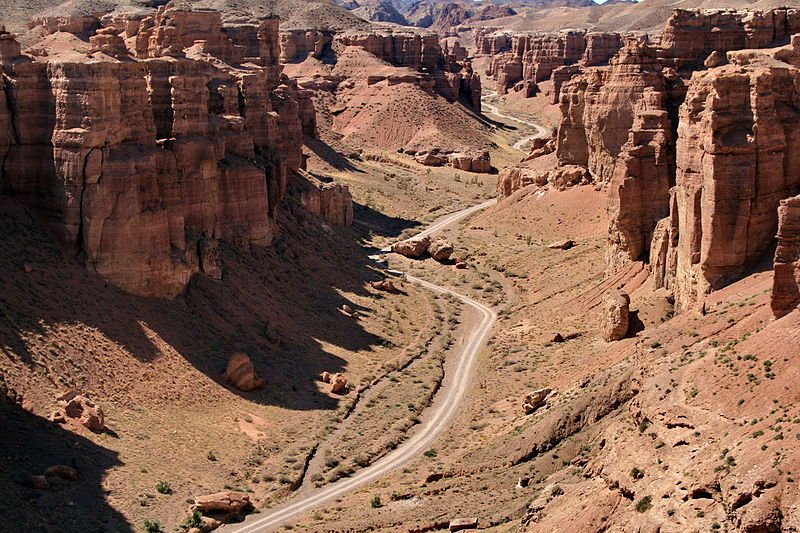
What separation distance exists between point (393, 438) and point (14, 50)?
22236 mm

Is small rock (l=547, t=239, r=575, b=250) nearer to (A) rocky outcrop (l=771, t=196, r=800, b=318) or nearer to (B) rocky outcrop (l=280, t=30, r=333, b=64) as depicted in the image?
(A) rocky outcrop (l=771, t=196, r=800, b=318)

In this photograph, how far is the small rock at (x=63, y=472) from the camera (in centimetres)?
4188

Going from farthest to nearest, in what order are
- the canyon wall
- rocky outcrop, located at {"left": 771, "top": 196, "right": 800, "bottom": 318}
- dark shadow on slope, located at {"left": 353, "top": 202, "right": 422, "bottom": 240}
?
1. dark shadow on slope, located at {"left": 353, "top": 202, "right": 422, "bottom": 240}
2. the canyon wall
3. rocky outcrop, located at {"left": 771, "top": 196, "right": 800, "bottom": 318}

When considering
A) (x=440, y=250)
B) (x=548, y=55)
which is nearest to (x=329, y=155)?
(x=440, y=250)

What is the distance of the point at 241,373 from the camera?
53625mm

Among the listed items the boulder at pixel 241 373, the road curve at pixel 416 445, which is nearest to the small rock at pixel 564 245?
the road curve at pixel 416 445

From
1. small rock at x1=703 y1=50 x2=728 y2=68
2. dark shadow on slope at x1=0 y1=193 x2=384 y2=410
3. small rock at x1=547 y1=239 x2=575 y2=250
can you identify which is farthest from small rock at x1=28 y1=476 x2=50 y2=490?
small rock at x1=547 y1=239 x2=575 y2=250

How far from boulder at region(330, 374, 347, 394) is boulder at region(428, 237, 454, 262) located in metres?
27.0

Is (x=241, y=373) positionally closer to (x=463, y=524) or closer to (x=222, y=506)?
(x=222, y=506)

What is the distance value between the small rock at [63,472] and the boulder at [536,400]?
688 inches

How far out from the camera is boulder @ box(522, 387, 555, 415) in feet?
164

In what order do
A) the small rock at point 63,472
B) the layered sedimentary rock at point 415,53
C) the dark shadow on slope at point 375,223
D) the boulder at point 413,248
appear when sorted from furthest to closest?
the layered sedimentary rock at point 415,53
the dark shadow on slope at point 375,223
the boulder at point 413,248
the small rock at point 63,472

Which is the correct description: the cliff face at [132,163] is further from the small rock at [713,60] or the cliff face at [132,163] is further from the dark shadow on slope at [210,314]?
the small rock at [713,60]

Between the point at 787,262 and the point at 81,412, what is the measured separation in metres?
24.9
